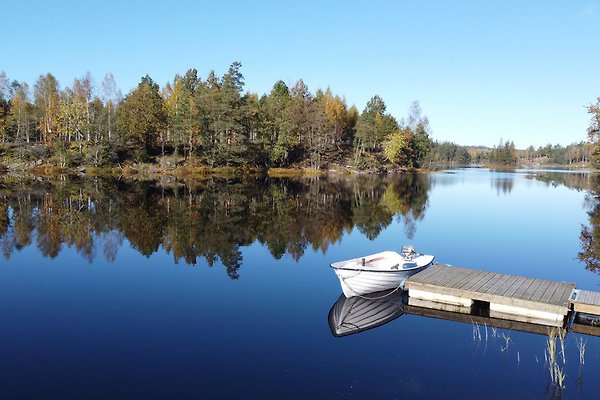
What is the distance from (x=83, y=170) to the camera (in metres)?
84.4

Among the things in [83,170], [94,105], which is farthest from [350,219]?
[94,105]

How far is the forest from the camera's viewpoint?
86938mm

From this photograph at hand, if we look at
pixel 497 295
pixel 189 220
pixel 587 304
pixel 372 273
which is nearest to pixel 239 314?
pixel 372 273

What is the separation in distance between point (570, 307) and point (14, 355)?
17524mm

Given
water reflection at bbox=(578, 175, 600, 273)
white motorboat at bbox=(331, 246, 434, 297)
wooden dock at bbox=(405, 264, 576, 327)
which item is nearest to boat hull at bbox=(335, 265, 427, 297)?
white motorboat at bbox=(331, 246, 434, 297)

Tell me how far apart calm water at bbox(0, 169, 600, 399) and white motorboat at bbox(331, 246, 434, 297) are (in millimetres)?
1085

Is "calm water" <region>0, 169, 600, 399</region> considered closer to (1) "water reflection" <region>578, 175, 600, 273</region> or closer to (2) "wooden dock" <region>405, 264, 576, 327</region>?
(1) "water reflection" <region>578, 175, 600, 273</region>

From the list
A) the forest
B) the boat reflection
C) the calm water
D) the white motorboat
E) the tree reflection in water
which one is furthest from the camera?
the forest

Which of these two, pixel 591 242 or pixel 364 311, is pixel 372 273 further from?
pixel 591 242

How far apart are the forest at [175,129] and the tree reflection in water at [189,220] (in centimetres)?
3375

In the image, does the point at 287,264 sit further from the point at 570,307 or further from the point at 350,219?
the point at 350,219

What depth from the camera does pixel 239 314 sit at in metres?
15.1

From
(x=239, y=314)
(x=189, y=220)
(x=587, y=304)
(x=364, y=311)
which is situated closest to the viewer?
(x=587, y=304)

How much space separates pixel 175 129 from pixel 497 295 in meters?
81.0
